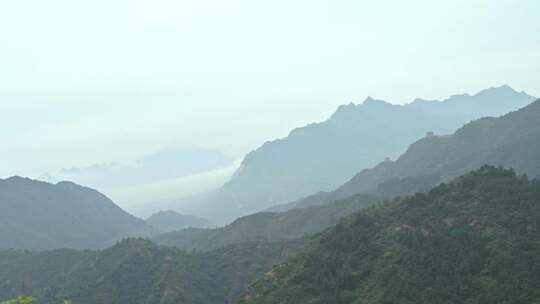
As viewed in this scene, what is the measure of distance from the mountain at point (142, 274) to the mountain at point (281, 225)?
3994 centimetres

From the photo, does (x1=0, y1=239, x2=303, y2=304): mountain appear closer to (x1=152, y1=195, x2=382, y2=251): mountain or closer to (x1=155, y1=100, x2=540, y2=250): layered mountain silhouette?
(x1=155, y1=100, x2=540, y2=250): layered mountain silhouette

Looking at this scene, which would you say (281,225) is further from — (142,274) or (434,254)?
(434,254)

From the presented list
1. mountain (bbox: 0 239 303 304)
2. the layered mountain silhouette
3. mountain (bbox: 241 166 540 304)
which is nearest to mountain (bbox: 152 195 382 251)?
the layered mountain silhouette

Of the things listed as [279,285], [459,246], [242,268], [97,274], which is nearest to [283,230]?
[242,268]

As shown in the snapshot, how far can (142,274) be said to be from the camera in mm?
108812

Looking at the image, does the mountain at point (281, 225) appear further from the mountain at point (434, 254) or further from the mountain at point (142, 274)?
the mountain at point (434, 254)

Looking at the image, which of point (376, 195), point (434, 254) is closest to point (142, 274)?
point (434, 254)

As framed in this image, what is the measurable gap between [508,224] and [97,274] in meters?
86.7

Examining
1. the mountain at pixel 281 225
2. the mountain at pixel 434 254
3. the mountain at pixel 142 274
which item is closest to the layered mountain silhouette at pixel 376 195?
the mountain at pixel 281 225

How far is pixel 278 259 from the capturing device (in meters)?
110

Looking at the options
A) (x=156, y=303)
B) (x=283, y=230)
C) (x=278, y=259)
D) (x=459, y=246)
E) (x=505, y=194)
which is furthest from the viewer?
(x=283, y=230)

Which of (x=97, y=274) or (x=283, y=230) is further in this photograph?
(x=283, y=230)

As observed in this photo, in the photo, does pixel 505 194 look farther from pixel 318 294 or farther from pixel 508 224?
pixel 318 294

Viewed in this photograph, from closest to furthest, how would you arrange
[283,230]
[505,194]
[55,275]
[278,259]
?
[505,194]
[278,259]
[55,275]
[283,230]
